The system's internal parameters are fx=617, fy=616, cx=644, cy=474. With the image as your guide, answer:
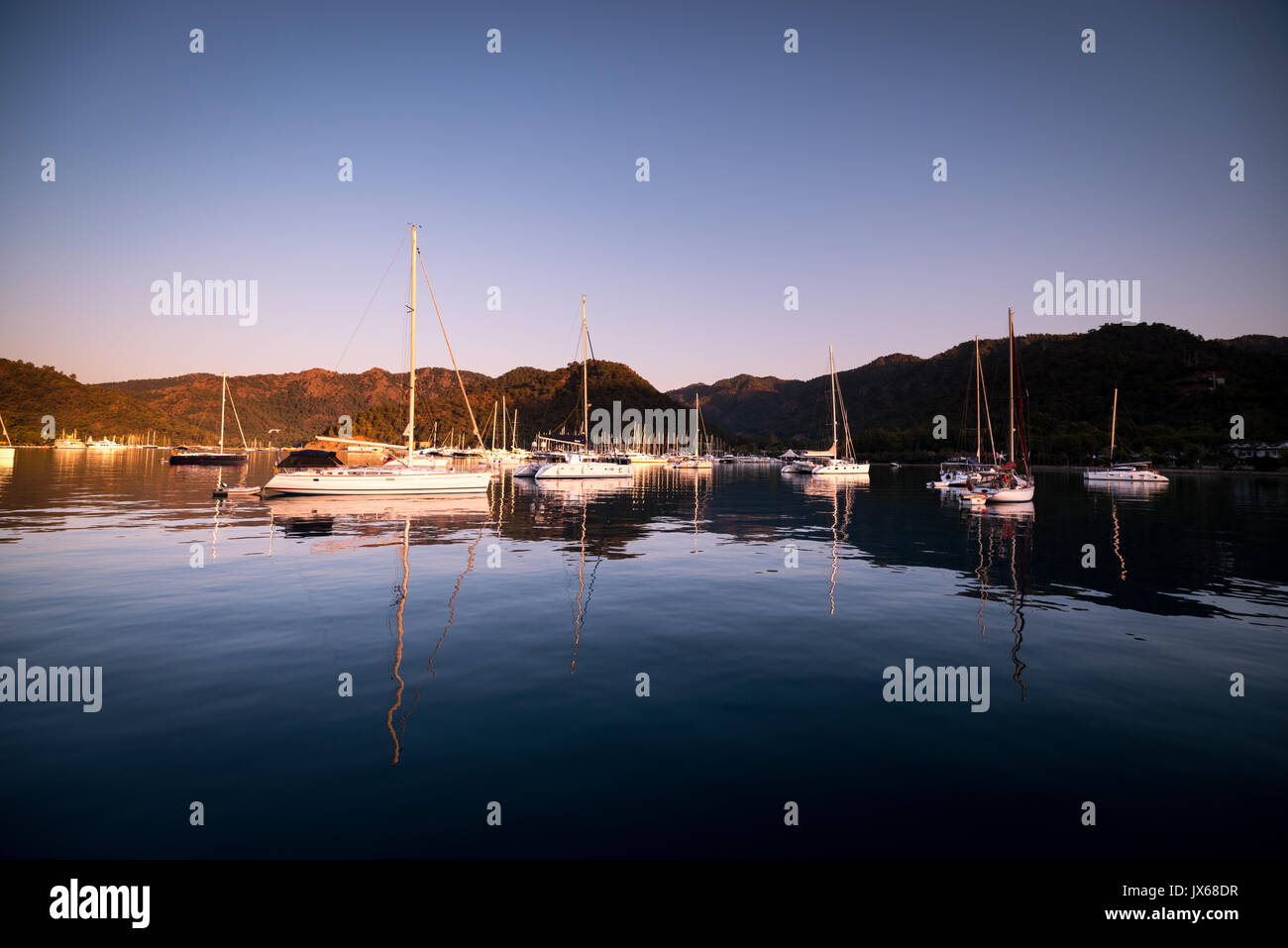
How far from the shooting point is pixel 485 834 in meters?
5.71

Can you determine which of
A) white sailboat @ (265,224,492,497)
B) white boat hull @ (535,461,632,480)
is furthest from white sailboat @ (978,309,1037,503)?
white boat hull @ (535,461,632,480)

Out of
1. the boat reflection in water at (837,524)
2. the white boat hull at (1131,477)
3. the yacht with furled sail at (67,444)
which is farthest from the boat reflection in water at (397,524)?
the yacht with furled sail at (67,444)

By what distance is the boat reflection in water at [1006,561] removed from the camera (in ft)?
44.5

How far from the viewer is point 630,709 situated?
8719 millimetres

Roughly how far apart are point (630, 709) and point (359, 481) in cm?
4253

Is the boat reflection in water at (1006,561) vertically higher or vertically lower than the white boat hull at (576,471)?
lower

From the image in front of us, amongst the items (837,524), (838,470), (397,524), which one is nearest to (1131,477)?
(838,470)

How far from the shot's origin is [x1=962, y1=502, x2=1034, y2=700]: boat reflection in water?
13.6 metres

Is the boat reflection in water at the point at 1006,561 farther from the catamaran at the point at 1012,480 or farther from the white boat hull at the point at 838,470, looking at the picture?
the white boat hull at the point at 838,470

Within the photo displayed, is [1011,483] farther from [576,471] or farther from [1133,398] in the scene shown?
[1133,398]

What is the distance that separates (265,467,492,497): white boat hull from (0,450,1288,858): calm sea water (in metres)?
24.1

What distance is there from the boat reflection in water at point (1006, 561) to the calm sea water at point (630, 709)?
0.79 ft

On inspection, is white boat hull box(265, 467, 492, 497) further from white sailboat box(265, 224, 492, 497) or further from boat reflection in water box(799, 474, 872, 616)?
boat reflection in water box(799, 474, 872, 616)
